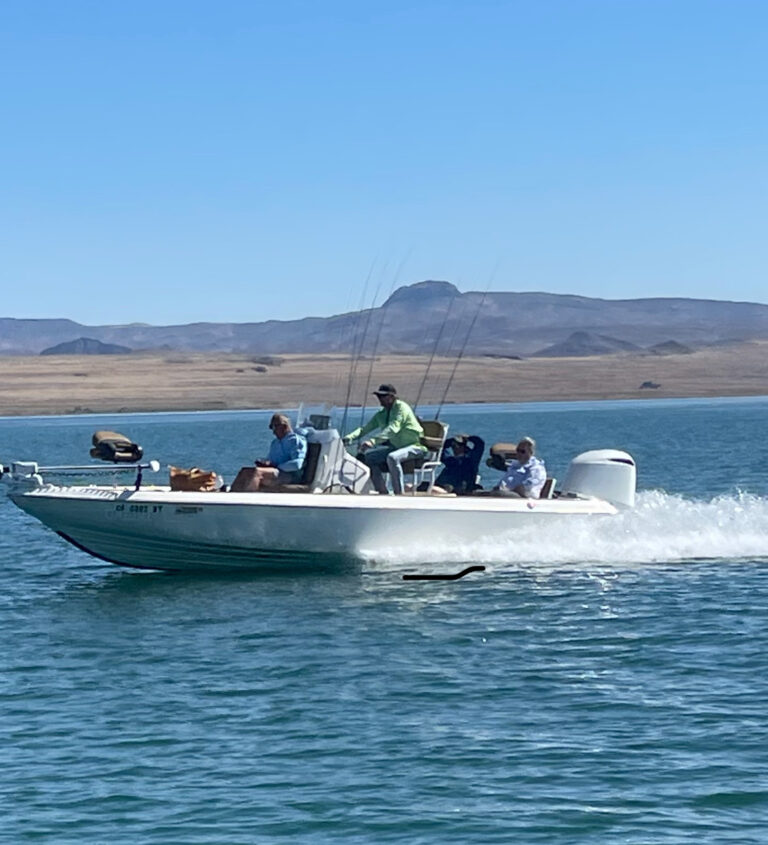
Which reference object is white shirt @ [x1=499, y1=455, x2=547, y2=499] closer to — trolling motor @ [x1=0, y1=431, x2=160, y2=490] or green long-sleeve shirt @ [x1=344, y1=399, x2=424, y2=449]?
green long-sleeve shirt @ [x1=344, y1=399, x2=424, y2=449]

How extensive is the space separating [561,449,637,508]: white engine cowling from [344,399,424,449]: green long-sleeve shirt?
8.23 feet

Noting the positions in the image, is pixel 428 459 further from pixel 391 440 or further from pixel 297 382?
pixel 297 382

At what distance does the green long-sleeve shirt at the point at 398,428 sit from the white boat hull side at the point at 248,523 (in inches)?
27.8

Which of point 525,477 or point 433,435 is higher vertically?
point 433,435

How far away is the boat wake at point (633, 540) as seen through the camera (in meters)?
19.5

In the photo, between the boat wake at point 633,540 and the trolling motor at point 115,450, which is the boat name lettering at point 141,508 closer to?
the trolling motor at point 115,450

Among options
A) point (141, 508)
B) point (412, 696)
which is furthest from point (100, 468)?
point (412, 696)

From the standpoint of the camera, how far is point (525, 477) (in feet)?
65.4

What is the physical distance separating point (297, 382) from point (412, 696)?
486 ft

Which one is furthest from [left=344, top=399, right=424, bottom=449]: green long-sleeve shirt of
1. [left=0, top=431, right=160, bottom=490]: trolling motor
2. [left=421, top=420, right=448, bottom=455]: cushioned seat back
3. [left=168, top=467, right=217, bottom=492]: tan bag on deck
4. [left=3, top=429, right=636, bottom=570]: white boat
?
[left=0, top=431, right=160, bottom=490]: trolling motor

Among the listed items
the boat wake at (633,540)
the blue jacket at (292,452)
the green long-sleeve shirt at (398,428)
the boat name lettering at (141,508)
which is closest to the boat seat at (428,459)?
the green long-sleeve shirt at (398,428)

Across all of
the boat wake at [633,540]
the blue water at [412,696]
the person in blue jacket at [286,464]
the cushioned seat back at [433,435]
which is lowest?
the blue water at [412,696]

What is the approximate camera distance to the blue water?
982 cm

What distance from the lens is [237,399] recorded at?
483 feet
